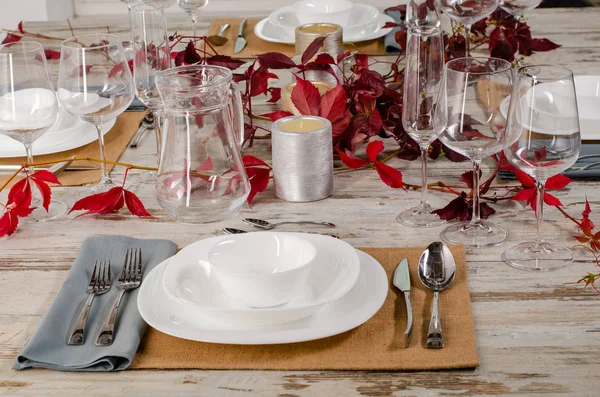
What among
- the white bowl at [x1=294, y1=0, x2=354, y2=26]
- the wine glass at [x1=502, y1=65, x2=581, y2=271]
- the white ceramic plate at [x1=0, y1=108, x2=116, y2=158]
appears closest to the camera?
the wine glass at [x1=502, y1=65, x2=581, y2=271]

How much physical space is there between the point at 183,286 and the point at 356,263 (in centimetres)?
20

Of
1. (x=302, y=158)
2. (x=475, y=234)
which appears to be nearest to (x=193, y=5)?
(x=302, y=158)

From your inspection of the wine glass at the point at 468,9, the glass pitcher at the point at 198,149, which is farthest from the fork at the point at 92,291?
the wine glass at the point at 468,9

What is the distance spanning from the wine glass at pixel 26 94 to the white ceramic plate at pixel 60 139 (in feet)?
0.57

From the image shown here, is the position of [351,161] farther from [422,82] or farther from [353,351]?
[353,351]

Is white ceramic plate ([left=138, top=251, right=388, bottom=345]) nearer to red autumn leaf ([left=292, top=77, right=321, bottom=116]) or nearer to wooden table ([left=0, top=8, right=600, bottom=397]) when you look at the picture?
wooden table ([left=0, top=8, right=600, bottom=397])

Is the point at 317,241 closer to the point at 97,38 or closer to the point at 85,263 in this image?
the point at 85,263

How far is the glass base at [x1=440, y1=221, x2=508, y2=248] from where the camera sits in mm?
1108

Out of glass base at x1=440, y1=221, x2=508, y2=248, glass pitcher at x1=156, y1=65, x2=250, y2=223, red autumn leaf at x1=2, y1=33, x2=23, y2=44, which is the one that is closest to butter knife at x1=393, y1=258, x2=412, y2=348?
glass base at x1=440, y1=221, x2=508, y2=248

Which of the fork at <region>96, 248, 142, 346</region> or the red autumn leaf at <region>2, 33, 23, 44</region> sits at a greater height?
the red autumn leaf at <region>2, 33, 23, 44</region>

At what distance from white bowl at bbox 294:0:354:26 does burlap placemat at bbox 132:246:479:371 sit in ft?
4.23

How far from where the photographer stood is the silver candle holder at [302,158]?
48.4 inches

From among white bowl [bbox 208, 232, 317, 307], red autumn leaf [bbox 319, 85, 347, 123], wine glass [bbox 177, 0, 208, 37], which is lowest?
white bowl [bbox 208, 232, 317, 307]

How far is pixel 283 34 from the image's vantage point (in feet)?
6.75
